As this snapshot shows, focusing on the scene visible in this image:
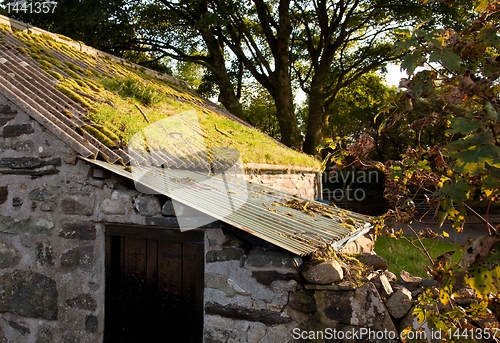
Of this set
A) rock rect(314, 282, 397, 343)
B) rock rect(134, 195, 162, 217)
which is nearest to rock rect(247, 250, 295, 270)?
rock rect(314, 282, 397, 343)

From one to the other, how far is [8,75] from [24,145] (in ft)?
4.30

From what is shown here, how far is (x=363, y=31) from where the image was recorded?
16859 mm

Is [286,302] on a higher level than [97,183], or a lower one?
lower

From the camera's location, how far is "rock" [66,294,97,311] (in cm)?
356

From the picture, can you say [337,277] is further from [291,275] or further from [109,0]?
[109,0]

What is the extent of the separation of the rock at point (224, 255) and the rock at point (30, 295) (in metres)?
1.72

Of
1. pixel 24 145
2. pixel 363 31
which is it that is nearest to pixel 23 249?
pixel 24 145

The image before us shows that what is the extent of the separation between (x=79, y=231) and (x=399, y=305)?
9.85ft

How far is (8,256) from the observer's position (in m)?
3.75

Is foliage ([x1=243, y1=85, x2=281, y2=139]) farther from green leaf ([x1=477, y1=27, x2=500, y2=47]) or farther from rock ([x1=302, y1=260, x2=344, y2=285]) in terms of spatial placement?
green leaf ([x1=477, y1=27, x2=500, y2=47])

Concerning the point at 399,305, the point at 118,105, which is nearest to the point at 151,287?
the point at 399,305

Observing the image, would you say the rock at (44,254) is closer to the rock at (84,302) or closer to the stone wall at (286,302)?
the rock at (84,302)

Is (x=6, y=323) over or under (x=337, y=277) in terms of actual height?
under

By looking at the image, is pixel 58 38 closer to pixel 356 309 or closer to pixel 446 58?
pixel 356 309
